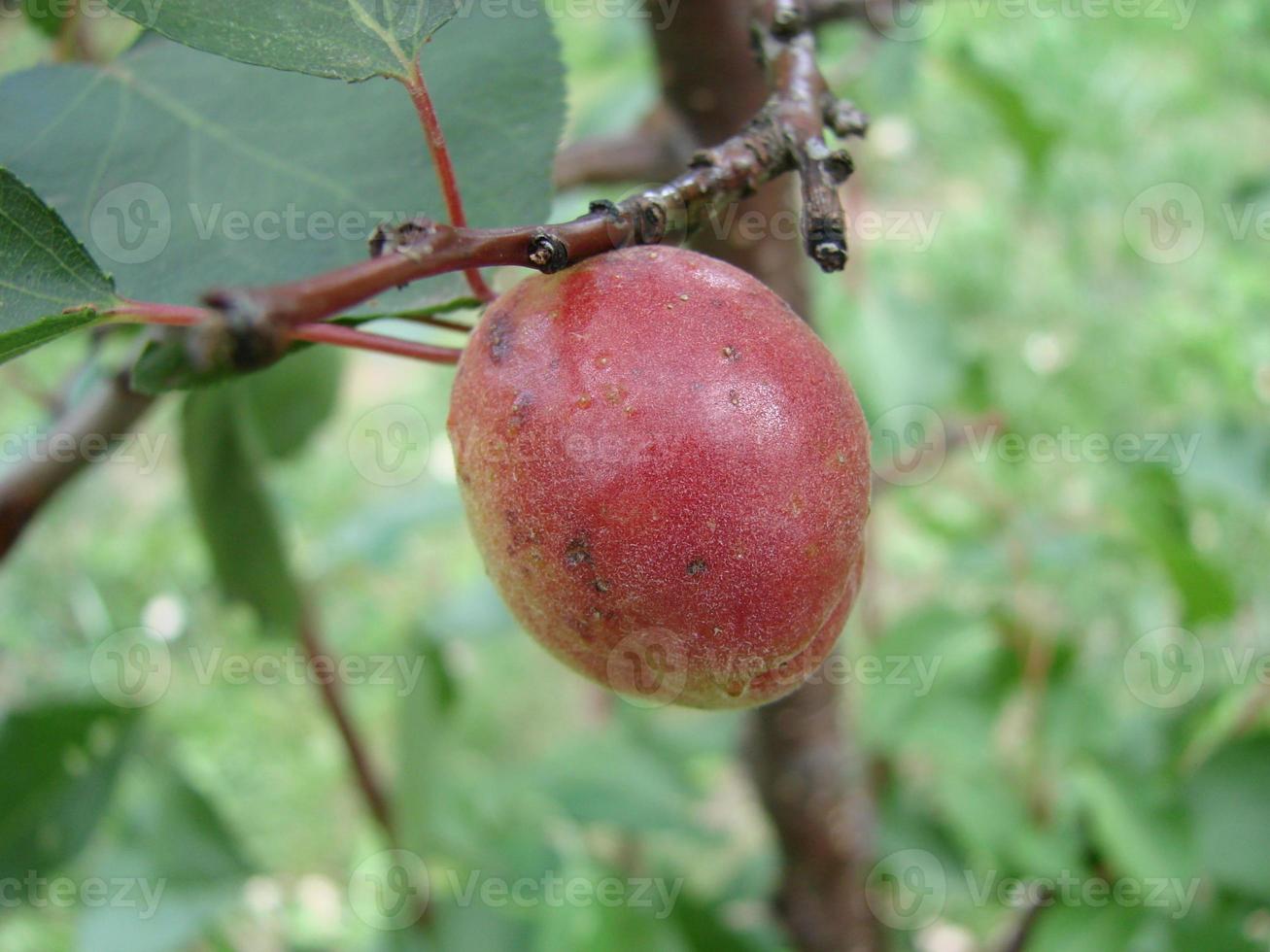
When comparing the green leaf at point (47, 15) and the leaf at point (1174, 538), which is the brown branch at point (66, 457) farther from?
the leaf at point (1174, 538)

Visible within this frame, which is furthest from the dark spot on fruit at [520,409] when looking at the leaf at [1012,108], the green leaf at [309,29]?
the leaf at [1012,108]

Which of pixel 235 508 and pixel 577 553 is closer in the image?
pixel 577 553

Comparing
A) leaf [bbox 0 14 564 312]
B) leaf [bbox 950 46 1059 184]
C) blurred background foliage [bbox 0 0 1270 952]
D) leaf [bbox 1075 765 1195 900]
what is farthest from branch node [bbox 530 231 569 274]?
leaf [bbox 950 46 1059 184]

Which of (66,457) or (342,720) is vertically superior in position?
(66,457)

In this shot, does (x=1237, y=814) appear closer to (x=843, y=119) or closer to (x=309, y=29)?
(x=843, y=119)

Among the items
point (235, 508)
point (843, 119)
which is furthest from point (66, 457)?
point (843, 119)

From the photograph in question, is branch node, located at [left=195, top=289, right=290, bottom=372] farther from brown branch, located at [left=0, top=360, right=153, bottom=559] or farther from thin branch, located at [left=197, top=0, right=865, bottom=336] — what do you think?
brown branch, located at [left=0, top=360, right=153, bottom=559]

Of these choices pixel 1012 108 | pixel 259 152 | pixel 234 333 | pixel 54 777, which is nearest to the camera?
pixel 234 333
